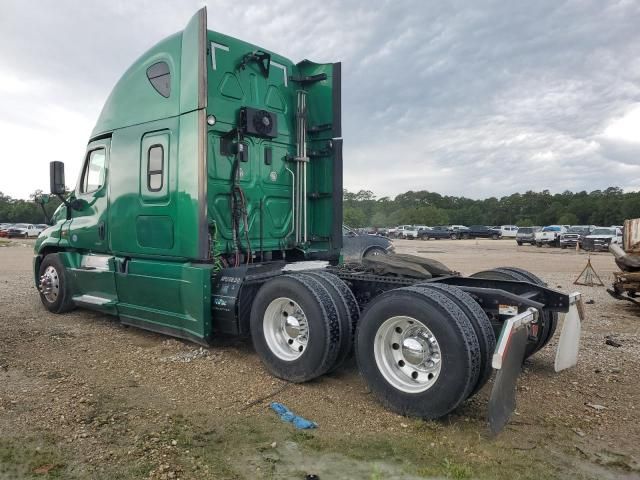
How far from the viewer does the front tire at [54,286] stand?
7324mm

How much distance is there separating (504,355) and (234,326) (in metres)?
2.82

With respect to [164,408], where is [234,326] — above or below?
above

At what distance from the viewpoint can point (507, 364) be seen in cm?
335

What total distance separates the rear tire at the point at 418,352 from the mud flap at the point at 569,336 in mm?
1054

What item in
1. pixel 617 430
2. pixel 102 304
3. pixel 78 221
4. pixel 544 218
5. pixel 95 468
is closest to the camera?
pixel 95 468

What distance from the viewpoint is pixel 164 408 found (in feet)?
12.9

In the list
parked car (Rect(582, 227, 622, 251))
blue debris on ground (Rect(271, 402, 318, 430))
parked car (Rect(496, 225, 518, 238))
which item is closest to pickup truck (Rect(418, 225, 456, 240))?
parked car (Rect(496, 225, 518, 238))

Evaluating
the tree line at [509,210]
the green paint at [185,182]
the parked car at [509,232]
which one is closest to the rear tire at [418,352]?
the green paint at [185,182]

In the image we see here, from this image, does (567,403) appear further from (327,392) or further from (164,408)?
(164,408)

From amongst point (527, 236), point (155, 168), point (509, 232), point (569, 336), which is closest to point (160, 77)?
point (155, 168)

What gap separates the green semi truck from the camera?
3736 mm

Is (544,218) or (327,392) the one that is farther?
(544,218)

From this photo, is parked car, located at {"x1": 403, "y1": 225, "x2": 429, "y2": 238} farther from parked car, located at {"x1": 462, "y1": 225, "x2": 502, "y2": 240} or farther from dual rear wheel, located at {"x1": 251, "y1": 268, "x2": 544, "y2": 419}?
dual rear wheel, located at {"x1": 251, "y1": 268, "x2": 544, "y2": 419}

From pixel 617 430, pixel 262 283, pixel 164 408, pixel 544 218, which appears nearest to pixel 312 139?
pixel 262 283
